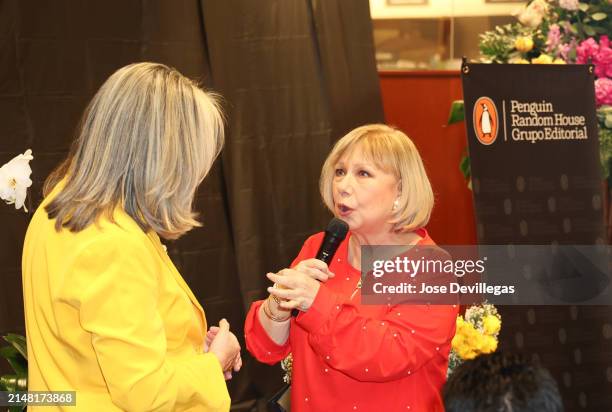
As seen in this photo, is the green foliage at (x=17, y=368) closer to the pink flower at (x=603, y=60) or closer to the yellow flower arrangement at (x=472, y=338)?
the yellow flower arrangement at (x=472, y=338)

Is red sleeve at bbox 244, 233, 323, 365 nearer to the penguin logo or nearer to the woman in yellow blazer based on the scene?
the woman in yellow blazer

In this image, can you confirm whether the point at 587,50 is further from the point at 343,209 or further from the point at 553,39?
the point at 343,209

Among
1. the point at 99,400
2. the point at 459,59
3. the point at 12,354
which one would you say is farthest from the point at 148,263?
the point at 459,59

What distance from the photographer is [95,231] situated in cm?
159

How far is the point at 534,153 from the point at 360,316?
5.18 feet

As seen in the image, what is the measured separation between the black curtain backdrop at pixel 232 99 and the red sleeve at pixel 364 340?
1.94 metres

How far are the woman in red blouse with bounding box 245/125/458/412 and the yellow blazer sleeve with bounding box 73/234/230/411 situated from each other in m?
0.45

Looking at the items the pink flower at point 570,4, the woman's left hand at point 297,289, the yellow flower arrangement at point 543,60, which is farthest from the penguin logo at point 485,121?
the woman's left hand at point 297,289

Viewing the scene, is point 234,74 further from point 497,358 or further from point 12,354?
point 497,358

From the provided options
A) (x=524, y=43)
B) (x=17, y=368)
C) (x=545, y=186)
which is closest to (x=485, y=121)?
(x=545, y=186)

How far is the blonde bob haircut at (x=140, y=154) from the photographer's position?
5.43 ft

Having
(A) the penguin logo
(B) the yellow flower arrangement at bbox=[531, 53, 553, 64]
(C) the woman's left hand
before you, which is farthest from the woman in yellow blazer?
(B) the yellow flower arrangement at bbox=[531, 53, 553, 64]

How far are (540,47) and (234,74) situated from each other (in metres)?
1.48

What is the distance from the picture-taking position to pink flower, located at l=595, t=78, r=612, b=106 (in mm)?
3740
